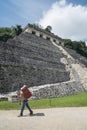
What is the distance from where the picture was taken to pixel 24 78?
65.4ft

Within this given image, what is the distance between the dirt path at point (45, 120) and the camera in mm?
8359

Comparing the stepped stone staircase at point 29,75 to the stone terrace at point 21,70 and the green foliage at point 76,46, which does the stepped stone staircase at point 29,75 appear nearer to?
the stone terrace at point 21,70

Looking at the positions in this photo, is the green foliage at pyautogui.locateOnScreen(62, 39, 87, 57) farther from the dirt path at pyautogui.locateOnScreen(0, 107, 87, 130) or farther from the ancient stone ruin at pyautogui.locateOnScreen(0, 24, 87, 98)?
the dirt path at pyautogui.locateOnScreen(0, 107, 87, 130)

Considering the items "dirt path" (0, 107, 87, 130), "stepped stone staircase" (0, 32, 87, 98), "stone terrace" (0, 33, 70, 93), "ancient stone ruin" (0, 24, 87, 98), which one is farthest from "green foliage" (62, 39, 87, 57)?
"dirt path" (0, 107, 87, 130)

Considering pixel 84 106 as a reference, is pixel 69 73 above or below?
above

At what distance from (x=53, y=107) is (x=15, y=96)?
A: 8.96 ft

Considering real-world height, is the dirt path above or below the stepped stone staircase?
below

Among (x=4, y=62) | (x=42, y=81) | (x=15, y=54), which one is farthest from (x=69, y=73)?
(x=4, y=62)

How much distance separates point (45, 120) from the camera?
9453mm

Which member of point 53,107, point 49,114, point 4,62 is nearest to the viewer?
Answer: point 49,114

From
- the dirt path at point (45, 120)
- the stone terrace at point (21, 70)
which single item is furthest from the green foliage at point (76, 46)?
the dirt path at point (45, 120)

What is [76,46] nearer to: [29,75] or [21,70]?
[29,75]

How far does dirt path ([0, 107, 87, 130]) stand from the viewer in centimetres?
836

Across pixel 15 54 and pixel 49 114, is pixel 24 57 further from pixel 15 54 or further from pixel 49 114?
pixel 49 114
